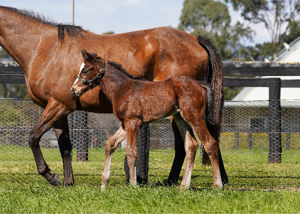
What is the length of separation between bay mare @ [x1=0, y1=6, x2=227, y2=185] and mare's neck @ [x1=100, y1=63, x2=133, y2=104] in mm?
352

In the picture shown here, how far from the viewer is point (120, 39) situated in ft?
20.0

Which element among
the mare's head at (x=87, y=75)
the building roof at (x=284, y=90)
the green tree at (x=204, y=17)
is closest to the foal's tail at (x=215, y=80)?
the mare's head at (x=87, y=75)

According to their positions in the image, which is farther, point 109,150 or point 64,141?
point 64,141

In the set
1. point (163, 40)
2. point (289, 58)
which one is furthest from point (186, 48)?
point (289, 58)

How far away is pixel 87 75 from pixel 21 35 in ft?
4.97

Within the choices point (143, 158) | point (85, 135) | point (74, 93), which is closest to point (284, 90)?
point (85, 135)

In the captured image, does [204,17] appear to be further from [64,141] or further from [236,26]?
[64,141]

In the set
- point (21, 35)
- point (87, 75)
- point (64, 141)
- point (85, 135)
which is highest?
point (21, 35)

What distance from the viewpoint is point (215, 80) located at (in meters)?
6.21

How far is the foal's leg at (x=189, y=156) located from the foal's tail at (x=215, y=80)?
510mm

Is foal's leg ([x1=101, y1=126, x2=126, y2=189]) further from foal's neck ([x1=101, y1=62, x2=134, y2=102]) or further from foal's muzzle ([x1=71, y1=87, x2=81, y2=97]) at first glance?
foal's muzzle ([x1=71, y1=87, x2=81, y2=97])

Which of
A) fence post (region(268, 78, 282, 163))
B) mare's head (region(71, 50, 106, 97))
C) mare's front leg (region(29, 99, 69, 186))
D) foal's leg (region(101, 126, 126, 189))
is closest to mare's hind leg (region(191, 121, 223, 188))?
foal's leg (region(101, 126, 126, 189))

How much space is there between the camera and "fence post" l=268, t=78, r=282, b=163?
32.9 feet

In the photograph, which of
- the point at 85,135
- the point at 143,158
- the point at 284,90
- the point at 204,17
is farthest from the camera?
the point at 204,17
